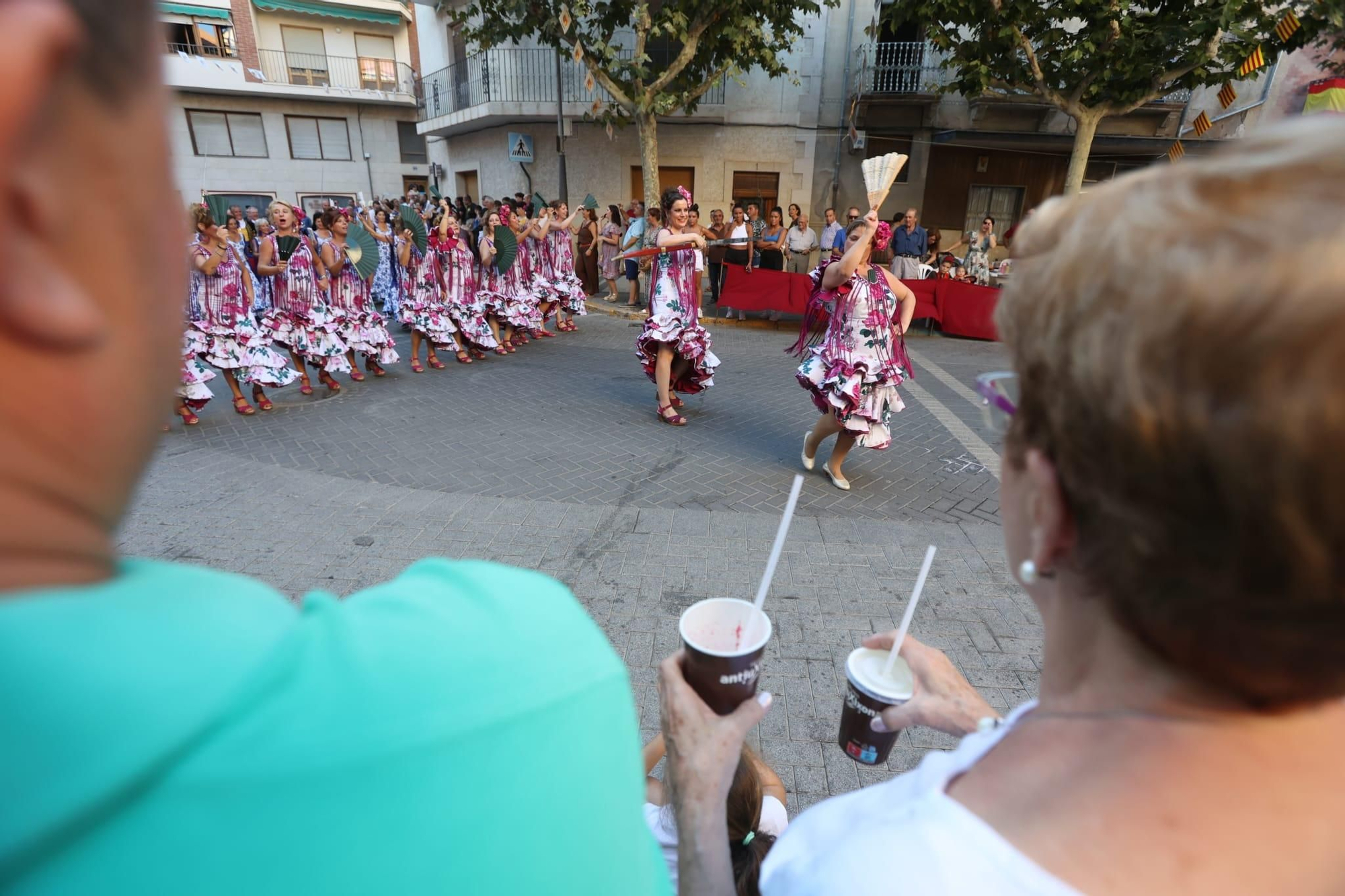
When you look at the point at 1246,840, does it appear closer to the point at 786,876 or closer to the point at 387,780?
the point at 786,876

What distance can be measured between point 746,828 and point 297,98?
2990 cm

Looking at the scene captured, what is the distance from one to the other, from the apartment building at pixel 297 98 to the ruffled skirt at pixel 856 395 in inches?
984

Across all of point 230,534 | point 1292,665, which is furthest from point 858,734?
point 230,534

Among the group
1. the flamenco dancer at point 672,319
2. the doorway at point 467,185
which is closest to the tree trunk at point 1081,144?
the flamenco dancer at point 672,319

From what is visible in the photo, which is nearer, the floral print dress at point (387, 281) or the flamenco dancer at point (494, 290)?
the flamenco dancer at point (494, 290)

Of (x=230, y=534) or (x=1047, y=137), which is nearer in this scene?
(x=230, y=534)

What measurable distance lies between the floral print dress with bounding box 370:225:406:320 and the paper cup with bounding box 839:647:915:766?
9816mm

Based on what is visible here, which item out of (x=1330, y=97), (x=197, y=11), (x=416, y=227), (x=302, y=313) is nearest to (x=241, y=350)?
(x=302, y=313)

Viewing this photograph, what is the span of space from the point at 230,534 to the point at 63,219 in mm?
4606

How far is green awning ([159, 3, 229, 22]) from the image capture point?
22703 mm

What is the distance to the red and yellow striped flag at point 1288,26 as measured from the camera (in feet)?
30.3

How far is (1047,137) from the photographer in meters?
17.2

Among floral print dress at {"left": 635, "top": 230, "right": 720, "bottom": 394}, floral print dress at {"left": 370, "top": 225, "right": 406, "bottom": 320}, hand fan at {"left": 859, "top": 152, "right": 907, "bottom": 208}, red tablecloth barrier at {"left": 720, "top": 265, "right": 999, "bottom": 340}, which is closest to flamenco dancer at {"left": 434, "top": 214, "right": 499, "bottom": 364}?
floral print dress at {"left": 370, "top": 225, "right": 406, "bottom": 320}

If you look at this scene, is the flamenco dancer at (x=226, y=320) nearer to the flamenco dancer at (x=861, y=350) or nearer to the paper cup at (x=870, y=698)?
the flamenco dancer at (x=861, y=350)
